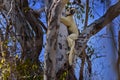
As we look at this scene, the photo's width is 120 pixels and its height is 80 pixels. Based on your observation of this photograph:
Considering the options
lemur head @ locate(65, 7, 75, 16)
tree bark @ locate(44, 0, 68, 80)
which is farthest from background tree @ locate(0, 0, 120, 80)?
lemur head @ locate(65, 7, 75, 16)

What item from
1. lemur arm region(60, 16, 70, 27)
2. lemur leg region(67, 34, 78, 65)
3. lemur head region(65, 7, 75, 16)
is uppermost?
lemur head region(65, 7, 75, 16)

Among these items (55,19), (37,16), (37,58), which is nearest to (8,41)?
(37,58)

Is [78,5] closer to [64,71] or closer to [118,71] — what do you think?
[64,71]

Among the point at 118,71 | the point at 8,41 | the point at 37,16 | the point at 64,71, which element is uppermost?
the point at 37,16

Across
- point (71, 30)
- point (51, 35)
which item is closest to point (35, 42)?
point (71, 30)

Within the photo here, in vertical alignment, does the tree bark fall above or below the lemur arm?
below

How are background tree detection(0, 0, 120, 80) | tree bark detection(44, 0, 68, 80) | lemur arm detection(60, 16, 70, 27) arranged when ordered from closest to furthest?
tree bark detection(44, 0, 68, 80) < background tree detection(0, 0, 120, 80) < lemur arm detection(60, 16, 70, 27)

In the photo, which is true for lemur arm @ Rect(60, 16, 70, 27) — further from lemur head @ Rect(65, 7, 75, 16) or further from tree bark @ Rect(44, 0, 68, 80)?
tree bark @ Rect(44, 0, 68, 80)

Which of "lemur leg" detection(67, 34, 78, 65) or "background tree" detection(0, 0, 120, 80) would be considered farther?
"lemur leg" detection(67, 34, 78, 65)

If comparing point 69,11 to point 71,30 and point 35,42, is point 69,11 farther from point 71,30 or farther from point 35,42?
point 35,42

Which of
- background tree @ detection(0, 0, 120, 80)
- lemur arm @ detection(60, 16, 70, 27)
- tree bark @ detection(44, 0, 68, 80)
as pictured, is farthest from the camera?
lemur arm @ detection(60, 16, 70, 27)

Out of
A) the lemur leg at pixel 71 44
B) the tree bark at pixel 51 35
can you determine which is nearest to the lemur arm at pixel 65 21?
the lemur leg at pixel 71 44

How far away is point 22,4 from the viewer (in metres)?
4.04

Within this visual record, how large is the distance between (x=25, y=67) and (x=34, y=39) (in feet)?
2.26
